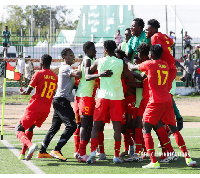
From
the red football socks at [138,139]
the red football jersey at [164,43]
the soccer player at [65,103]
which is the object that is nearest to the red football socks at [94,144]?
the soccer player at [65,103]

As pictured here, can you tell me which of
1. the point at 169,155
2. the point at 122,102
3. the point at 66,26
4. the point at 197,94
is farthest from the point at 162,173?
the point at 66,26

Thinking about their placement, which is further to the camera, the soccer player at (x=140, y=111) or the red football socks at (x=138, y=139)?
the red football socks at (x=138, y=139)

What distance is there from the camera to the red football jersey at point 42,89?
9094 mm

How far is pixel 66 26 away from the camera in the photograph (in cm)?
9431

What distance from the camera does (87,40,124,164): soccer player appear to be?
28.6 feet

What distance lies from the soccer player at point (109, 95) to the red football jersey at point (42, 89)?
3.03ft

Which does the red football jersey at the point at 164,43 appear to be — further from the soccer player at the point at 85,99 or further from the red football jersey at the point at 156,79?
the soccer player at the point at 85,99

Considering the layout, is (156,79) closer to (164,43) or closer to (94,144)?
(164,43)

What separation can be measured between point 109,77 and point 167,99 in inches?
42.1

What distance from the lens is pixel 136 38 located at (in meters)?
9.56

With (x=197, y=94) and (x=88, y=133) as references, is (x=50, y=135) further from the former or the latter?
(x=197, y=94)

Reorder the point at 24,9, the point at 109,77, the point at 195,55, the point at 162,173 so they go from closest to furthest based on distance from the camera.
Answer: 1. the point at 162,173
2. the point at 109,77
3. the point at 195,55
4. the point at 24,9

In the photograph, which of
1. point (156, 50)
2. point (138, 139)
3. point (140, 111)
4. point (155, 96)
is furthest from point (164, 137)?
point (156, 50)

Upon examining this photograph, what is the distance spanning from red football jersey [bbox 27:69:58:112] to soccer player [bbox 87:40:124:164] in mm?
925
